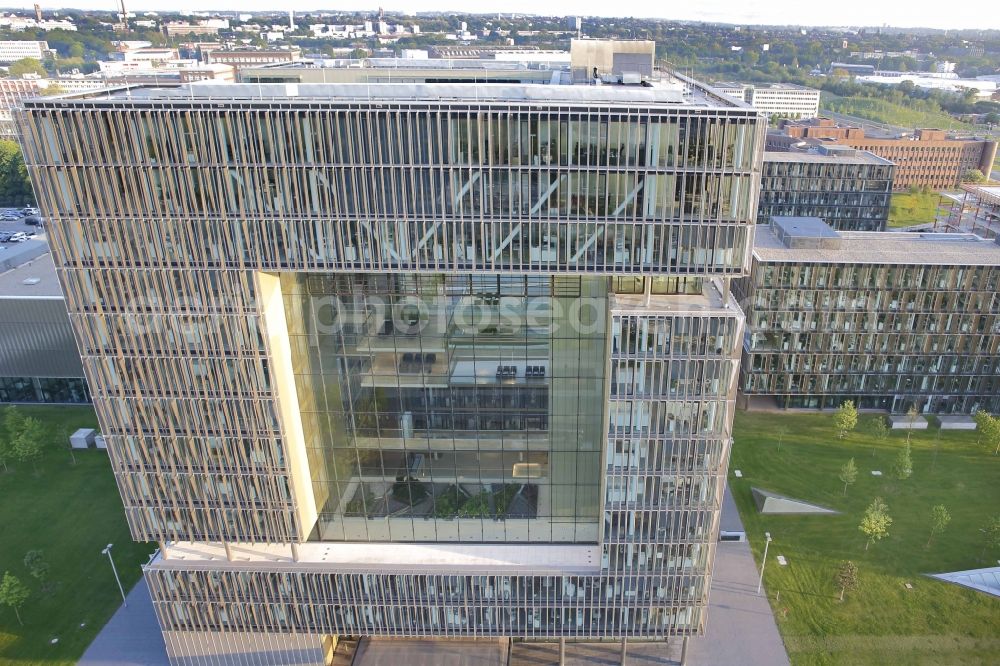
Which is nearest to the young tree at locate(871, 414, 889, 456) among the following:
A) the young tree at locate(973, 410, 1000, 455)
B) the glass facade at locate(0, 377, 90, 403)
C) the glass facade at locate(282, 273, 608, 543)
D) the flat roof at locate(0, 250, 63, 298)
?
the young tree at locate(973, 410, 1000, 455)

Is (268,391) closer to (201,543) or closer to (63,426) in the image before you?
(201,543)

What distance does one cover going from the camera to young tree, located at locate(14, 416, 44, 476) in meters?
65.5

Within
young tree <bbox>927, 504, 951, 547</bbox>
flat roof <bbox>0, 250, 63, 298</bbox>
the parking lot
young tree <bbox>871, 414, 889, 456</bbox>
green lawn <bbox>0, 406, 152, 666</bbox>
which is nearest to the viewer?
green lawn <bbox>0, 406, 152, 666</bbox>

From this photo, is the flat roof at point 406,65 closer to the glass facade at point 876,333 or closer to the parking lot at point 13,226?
the glass facade at point 876,333

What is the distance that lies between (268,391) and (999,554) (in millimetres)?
60237

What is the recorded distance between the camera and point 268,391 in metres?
38.8

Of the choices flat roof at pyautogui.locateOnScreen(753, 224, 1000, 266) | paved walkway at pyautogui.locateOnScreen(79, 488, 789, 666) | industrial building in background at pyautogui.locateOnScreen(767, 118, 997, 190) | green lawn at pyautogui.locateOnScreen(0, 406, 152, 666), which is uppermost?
flat roof at pyautogui.locateOnScreen(753, 224, 1000, 266)

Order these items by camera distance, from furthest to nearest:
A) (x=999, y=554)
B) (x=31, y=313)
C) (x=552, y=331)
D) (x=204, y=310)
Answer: (x=31, y=313) < (x=999, y=554) < (x=552, y=331) < (x=204, y=310)

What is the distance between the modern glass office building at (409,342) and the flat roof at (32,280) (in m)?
47.1

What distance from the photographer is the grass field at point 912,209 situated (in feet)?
462

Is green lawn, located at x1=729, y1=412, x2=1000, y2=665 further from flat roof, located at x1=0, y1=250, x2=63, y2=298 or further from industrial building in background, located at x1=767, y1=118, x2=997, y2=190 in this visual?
industrial building in background, located at x1=767, y1=118, x2=997, y2=190

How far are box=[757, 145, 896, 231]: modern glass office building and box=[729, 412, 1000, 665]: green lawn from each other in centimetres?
5518

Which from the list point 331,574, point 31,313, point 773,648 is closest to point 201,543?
point 331,574

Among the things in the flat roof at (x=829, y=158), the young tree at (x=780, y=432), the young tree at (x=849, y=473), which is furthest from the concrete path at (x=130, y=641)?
the flat roof at (x=829, y=158)
